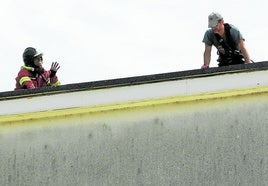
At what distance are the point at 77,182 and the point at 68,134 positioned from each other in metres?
0.49

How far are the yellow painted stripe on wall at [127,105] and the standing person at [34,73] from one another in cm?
175

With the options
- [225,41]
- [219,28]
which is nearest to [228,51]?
[225,41]

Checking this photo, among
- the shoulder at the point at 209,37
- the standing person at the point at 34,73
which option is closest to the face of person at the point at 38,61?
the standing person at the point at 34,73

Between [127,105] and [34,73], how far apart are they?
279 cm

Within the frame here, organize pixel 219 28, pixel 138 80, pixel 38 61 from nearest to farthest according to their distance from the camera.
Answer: pixel 138 80
pixel 219 28
pixel 38 61

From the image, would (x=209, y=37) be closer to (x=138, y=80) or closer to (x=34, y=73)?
(x=138, y=80)

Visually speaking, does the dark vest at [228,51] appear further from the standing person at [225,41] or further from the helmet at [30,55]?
the helmet at [30,55]

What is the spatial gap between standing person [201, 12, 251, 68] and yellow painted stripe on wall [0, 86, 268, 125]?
1.74 m

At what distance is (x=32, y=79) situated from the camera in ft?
34.8

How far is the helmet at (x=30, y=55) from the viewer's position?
35.9 ft

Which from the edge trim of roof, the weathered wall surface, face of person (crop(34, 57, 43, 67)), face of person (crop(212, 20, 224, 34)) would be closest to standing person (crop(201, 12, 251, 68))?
face of person (crop(212, 20, 224, 34))

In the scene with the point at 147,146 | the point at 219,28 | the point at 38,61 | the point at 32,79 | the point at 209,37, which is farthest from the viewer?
the point at 38,61

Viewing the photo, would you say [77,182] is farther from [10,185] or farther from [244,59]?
[244,59]

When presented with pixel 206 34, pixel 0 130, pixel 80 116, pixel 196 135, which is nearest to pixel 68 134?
pixel 80 116
